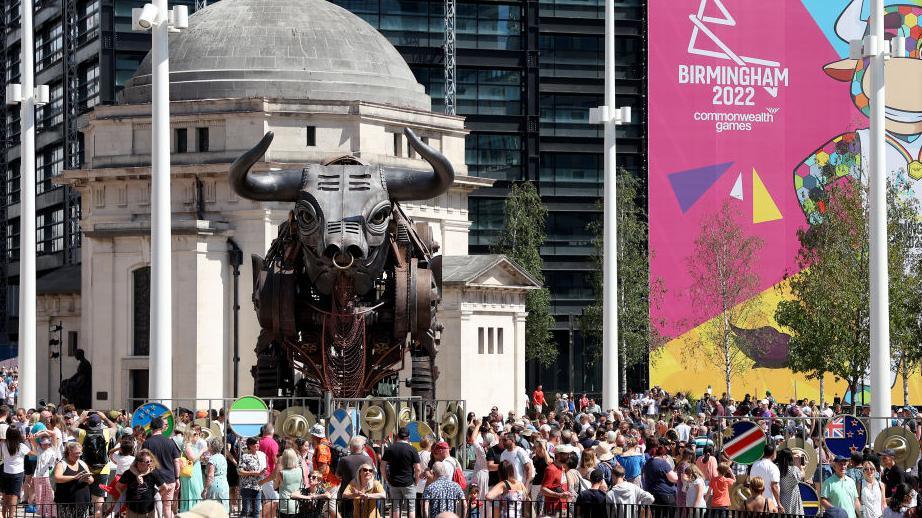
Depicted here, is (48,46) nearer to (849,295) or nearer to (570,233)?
(570,233)

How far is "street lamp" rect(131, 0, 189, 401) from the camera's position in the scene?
2842 centimetres

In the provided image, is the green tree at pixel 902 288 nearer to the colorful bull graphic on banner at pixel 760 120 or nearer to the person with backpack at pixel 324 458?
the colorful bull graphic on banner at pixel 760 120

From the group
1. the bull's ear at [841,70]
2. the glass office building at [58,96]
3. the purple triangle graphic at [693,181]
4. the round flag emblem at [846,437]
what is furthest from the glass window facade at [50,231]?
the round flag emblem at [846,437]

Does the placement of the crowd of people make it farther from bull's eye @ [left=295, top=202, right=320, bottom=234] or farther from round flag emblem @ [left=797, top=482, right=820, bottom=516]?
bull's eye @ [left=295, top=202, right=320, bottom=234]

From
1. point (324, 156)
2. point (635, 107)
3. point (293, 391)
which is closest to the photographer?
point (293, 391)

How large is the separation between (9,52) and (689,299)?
46.0m

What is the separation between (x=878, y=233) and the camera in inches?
1272

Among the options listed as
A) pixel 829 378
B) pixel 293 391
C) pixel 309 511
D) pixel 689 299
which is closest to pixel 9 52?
pixel 689 299

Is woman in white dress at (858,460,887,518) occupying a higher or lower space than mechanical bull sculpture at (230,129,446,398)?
lower

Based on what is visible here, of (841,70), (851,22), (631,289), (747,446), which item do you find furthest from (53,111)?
(747,446)

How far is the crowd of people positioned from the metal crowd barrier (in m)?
0.02

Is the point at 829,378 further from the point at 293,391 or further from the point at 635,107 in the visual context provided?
the point at 293,391

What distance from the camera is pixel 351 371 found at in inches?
1275

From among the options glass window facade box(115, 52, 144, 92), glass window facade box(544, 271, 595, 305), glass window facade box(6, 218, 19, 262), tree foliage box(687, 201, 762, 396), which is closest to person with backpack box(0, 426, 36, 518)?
tree foliage box(687, 201, 762, 396)
